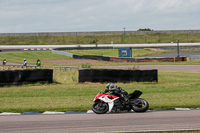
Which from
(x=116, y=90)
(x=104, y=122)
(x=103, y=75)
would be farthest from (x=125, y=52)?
(x=104, y=122)

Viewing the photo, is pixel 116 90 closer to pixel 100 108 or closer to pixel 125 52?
pixel 100 108

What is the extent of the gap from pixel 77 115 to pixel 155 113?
276cm

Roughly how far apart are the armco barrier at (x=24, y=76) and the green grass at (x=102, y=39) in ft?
288

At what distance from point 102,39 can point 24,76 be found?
313 ft

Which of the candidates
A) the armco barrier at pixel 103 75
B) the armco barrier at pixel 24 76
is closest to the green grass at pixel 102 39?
the armco barrier at pixel 103 75

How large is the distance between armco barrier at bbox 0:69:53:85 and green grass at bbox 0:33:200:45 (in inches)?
3456

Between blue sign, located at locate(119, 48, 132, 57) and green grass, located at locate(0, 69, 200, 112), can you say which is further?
blue sign, located at locate(119, 48, 132, 57)

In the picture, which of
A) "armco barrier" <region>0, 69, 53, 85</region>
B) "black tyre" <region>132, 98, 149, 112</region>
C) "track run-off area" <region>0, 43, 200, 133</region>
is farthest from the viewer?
"armco barrier" <region>0, 69, 53, 85</region>

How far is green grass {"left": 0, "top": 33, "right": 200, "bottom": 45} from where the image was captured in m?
108

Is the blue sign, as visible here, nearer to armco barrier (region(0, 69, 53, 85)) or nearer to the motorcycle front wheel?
armco barrier (region(0, 69, 53, 85))

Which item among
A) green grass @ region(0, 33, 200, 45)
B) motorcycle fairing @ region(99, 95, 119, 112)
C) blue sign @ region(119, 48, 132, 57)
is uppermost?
green grass @ region(0, 33, 200, 45)

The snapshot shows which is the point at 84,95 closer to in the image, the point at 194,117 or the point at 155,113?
the point at 155,113

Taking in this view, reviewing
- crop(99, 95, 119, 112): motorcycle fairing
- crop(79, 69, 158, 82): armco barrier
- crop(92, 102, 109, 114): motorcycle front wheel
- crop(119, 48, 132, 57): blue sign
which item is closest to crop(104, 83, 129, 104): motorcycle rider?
crop(99, 95, 119, 112): motorcycle fairing

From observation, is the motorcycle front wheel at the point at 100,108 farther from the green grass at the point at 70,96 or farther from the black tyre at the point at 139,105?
the black tyre at the point at 139,105
